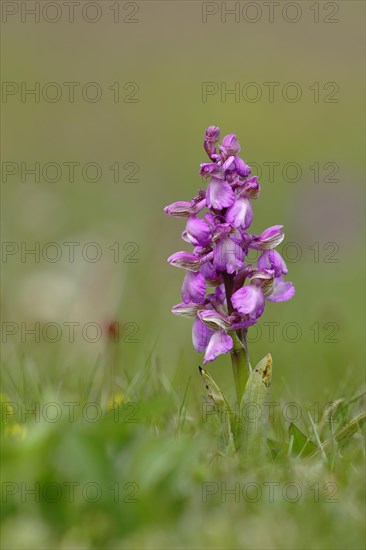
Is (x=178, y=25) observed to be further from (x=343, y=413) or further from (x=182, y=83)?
(x=343, y=413)

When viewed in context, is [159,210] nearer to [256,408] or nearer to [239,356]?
[239,356]

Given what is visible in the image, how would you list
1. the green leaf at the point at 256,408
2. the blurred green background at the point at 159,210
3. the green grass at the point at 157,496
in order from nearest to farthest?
the green grass at the point at 157,496
the blurred green background at the point at 159,210
the green leaf at the point at 256,408

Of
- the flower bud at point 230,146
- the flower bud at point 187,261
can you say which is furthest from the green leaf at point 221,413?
the flower bud at point 230,146

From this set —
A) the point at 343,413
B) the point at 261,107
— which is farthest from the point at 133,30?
the point at 343,413

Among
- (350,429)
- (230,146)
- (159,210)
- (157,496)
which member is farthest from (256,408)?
(159,210)

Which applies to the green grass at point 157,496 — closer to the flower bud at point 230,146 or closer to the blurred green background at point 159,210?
the blurred green background at point 159,210
